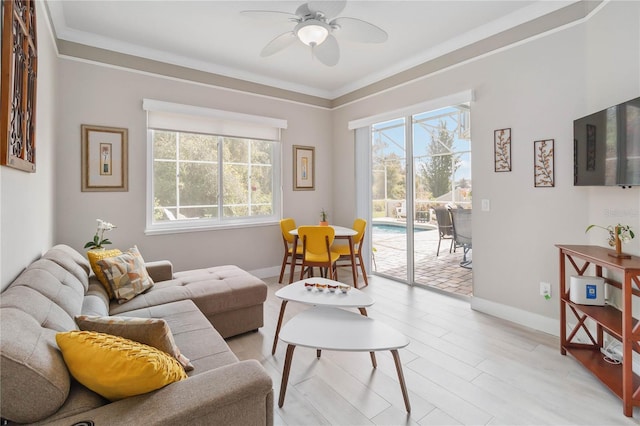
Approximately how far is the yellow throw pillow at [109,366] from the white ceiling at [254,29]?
2.71 meters

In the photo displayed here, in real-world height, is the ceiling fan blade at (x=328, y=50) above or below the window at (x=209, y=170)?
above

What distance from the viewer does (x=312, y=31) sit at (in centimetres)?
251

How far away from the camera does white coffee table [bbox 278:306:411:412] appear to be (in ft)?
5.37

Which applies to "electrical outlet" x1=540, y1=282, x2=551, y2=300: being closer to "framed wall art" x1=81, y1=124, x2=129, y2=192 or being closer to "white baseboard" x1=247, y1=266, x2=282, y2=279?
"white baseboard" x1=247, y1=266, x2=282, y2=279

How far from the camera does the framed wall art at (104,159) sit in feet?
10.5

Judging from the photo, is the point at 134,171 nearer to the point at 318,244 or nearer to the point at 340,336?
the point at 318,244

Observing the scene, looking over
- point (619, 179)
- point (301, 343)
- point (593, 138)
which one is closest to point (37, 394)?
point (301, 343)

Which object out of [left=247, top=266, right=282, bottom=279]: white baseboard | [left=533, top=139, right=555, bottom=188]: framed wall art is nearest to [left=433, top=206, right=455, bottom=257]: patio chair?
[left=533, top=139, right=555, bottom=188]: framed wall art

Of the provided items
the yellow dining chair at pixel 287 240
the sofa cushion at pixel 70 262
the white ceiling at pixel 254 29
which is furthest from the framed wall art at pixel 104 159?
the yellow dining chair at pixel 287 240

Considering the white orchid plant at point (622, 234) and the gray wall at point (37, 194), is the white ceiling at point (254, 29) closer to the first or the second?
the gray wall at point (37, 194)

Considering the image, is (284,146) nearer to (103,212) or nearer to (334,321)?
(103,212)

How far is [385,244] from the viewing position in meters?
4.53

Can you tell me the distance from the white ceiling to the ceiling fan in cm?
21

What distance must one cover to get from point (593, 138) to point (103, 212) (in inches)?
173
